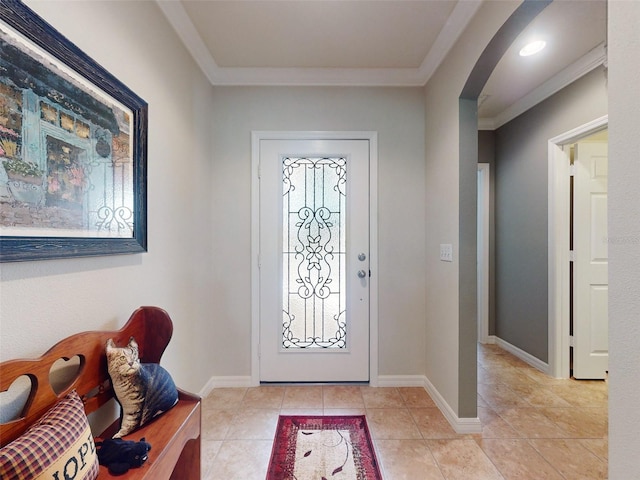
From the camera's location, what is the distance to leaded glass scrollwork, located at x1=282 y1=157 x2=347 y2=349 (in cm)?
247

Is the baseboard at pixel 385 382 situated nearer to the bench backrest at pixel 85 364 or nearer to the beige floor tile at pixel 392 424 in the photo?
the beige floor tile at pixel 392 424

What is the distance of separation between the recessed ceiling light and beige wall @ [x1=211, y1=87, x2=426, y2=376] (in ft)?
2.54

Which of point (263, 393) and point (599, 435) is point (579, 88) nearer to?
point (599, 435)

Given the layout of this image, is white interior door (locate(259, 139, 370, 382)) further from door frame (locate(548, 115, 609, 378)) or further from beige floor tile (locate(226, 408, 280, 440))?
door frame (locate(548, 115, 609, 378))

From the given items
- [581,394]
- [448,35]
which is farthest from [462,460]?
[448,35]

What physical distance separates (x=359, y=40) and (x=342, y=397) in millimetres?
2687

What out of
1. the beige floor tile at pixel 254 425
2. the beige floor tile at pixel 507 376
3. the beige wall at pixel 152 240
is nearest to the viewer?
the beige wall at pixel 152 240

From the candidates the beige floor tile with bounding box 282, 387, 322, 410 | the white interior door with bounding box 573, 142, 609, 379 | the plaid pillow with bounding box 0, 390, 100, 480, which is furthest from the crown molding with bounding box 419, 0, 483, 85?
the beige floor tile with bounding box 282, 387, 322, 410

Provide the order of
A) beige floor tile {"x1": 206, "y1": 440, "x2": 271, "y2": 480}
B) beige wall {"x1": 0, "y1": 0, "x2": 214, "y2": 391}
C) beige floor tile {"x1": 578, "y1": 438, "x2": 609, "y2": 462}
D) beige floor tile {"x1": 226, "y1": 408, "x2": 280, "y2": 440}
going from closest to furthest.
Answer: beige wall {"x1": 0, "y1": 0, "x2": 214, "y2": 391}, beige floor tile {"x1": 206, "y1": 440, "x2": 271, "y2": 480}, beige floor tile {"x1": 578, "y1": 438, "x2": 609, "y2": 462}, beige floor tile {"x1": 226, "y1": 408, "x2": 280, "y2": 440}

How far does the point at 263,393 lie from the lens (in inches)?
91.8

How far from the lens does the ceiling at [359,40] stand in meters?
1.77

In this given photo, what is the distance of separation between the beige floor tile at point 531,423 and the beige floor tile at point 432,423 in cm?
45

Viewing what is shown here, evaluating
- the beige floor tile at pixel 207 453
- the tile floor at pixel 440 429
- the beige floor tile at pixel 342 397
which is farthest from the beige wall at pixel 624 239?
the beige floor tile at pixel 207 453

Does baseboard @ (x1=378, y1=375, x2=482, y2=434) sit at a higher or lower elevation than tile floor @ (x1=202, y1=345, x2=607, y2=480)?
higher
